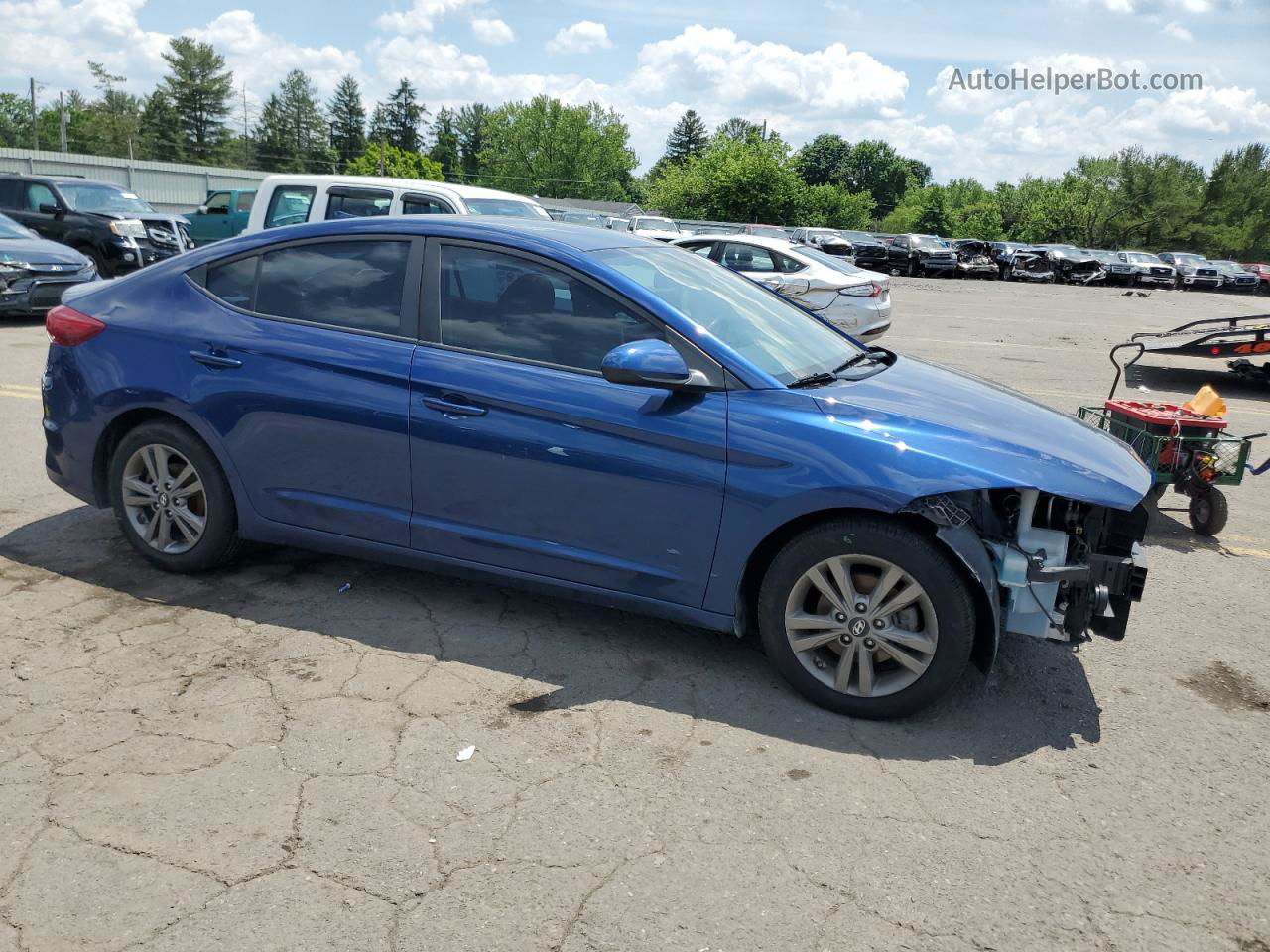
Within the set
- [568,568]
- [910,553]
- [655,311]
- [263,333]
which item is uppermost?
[655,311]

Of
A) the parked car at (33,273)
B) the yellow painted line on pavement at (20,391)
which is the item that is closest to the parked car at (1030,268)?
the parked car at (33,273)

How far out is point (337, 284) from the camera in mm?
4348

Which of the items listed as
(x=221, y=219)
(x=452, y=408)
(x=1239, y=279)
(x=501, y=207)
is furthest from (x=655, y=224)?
(x=1239, y=279)

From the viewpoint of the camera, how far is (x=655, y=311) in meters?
3.87

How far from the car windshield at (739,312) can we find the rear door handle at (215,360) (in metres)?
1.60

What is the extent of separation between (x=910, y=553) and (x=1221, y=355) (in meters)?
9.82

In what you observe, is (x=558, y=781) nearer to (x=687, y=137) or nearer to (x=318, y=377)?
(x=318, y=377)

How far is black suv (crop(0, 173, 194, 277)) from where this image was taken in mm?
15945

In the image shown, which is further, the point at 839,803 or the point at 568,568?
the point at 568,568

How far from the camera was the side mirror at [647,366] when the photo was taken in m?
3.63

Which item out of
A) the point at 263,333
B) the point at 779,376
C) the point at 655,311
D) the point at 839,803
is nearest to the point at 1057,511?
the point at 779,376

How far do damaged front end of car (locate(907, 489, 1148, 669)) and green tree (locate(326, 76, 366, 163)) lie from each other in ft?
401

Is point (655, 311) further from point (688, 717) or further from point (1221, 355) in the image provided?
point (1221, 355)

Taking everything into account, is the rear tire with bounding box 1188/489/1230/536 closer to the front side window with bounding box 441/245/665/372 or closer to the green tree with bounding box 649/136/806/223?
the front side window with bounding box 441/245/665/372
